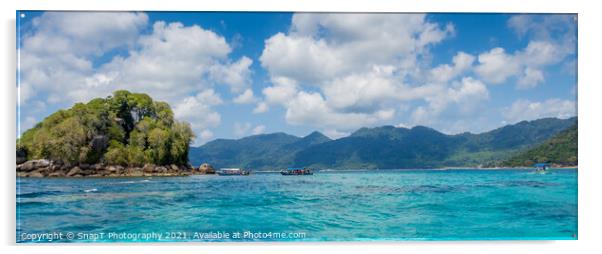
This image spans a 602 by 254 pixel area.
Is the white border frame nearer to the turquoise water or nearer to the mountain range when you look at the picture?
the turquoise water

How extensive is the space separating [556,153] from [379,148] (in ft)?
49.1

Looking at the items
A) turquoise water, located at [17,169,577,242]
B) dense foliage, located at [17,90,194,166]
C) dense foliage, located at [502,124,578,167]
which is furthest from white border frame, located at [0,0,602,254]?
dense foliage, located at [17,90,194,166]

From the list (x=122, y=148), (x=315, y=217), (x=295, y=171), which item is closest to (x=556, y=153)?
(x=315, y=217)

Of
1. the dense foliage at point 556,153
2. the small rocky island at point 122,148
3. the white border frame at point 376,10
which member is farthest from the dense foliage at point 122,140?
the dense foliage at point 556,153

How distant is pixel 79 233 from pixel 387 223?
14.8ft

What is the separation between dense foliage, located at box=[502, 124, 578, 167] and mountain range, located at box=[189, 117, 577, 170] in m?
0.16

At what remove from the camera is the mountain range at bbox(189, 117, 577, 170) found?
9.52 meters

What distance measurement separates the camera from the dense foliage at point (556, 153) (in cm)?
608

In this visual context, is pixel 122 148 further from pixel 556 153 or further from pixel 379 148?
pixel 556 153

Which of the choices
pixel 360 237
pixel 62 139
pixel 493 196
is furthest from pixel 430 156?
pixel 62 139

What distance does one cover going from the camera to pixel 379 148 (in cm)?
2309

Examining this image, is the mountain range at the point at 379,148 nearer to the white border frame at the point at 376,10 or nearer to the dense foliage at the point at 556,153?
the dense foliage at the point at 556,153

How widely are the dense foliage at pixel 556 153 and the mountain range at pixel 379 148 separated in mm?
162
